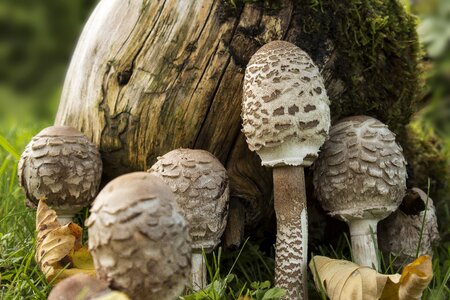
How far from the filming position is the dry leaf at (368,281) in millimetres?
2229

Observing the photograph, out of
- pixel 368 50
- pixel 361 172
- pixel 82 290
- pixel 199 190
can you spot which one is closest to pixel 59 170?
pixel 199 190

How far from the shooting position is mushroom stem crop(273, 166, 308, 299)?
110 inches

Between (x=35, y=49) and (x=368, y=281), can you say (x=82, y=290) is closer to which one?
(x=368, y=281)

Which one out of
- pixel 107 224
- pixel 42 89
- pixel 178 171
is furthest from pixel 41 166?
pixel 42 89

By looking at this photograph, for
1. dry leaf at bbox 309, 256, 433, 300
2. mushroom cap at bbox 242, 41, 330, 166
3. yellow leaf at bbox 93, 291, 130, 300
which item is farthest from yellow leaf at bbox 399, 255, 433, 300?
yellow leaf at bbox 93, 291, 130, 300

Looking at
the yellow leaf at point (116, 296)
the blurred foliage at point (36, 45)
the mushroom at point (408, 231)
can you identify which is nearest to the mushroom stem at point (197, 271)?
the yellow leaf at point (116, 296)

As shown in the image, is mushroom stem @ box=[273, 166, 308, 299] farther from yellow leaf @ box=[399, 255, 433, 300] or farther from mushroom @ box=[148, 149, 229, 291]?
yellow leaf @ box=[399, 255, 433, 300]

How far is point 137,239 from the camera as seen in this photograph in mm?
1914

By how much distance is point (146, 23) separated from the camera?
10.4 ft

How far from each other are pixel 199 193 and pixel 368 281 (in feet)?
2.80

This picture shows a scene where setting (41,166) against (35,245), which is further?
(41,166)

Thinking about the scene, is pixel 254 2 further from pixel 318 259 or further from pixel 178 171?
pixel 318 259

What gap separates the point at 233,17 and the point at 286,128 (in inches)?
30.7

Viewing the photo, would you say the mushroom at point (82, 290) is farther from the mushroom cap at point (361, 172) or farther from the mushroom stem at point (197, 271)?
the mushroom cap at point (361, 172)
